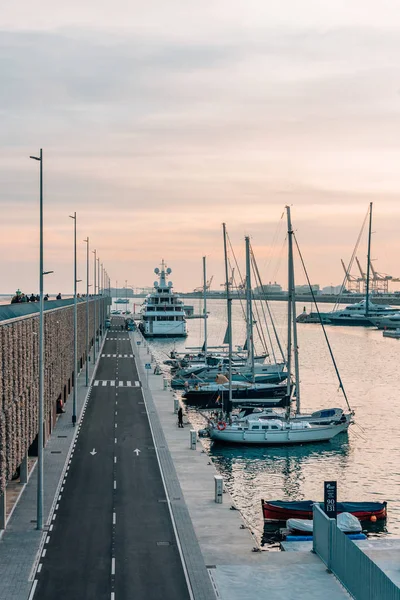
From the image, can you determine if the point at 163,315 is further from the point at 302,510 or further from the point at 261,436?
the point at 302,510

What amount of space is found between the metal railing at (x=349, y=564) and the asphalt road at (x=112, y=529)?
5820mm

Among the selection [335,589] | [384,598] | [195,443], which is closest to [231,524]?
[335,589]

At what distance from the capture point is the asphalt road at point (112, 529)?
27438 millimetres

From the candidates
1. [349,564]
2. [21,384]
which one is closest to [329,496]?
[349,564]

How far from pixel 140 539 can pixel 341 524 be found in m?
10.4

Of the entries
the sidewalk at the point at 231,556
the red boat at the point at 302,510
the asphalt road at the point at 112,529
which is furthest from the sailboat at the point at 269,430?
the red boat at the point at 302,510

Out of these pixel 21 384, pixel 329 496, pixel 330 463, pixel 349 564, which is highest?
pixel 21 384

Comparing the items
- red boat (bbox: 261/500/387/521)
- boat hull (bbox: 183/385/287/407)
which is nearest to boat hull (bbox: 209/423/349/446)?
red boat (bbox: 261/500/387/521)

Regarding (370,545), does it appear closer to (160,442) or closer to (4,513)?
(4,513)

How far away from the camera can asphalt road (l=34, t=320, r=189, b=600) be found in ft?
90.0

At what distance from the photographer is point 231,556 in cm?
3073

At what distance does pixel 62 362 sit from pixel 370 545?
3430cm

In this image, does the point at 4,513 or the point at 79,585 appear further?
the point at 4,513

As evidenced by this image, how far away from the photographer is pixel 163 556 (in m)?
30.5
